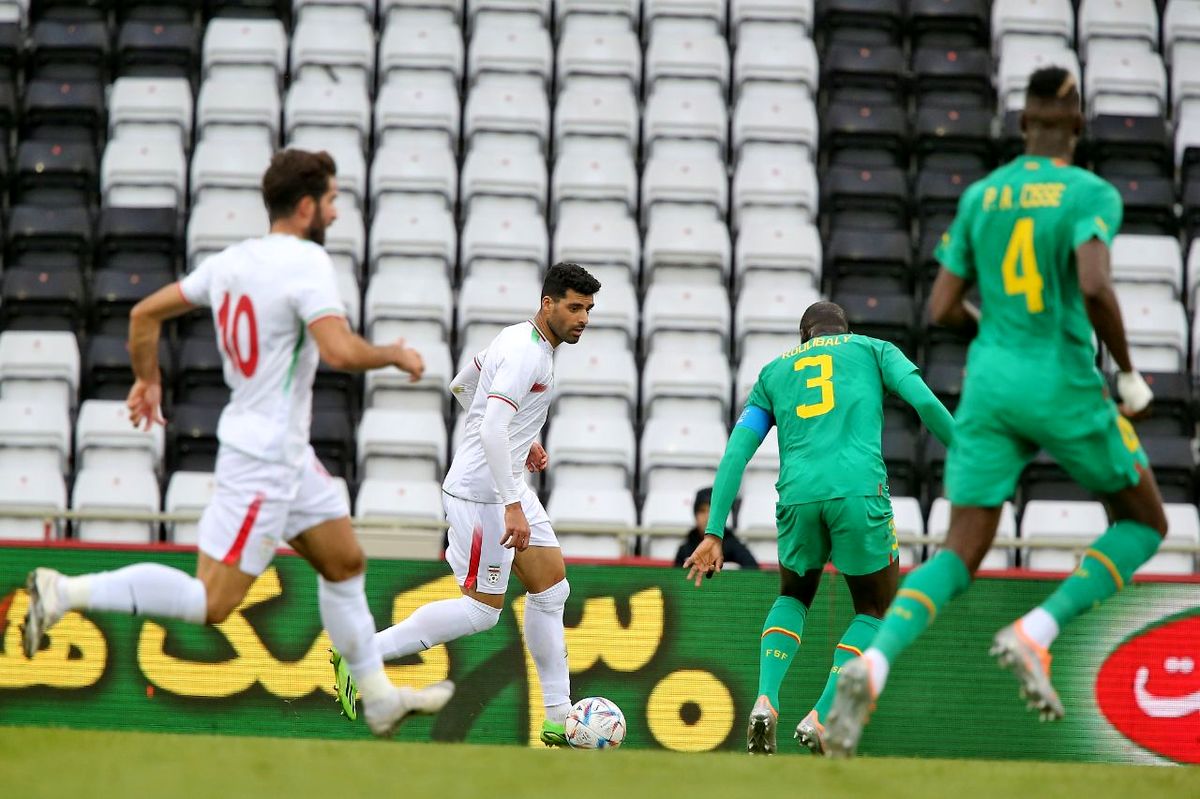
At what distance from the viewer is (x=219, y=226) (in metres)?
14.2

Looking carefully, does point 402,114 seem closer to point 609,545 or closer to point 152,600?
point 609,545

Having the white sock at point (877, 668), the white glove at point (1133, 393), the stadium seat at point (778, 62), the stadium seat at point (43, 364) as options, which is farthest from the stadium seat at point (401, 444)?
the white glove at point (1133, 393)

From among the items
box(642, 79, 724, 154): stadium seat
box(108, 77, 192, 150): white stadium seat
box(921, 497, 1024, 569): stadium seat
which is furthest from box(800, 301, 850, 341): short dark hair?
box(108, 77, 192, 150): white stadium seat

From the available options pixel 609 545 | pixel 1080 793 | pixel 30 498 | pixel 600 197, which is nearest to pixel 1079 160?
pixel 600 197

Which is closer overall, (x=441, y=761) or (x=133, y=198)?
(x=441, y=761)

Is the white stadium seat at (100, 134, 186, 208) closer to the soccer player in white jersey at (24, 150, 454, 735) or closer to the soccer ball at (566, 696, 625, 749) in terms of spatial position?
the soccer ball at (566, 696, 625, 749)

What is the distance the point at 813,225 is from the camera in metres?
14.8

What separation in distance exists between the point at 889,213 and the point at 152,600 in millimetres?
10568

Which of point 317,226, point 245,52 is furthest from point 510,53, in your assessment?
point 317,226

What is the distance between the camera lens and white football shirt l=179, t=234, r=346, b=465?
571 cm

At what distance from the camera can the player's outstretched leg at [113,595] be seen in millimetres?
5586

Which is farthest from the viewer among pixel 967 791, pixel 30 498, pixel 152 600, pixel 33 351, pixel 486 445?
pixel 33 351

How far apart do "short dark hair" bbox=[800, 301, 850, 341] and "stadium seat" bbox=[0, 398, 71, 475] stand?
7.53 metres

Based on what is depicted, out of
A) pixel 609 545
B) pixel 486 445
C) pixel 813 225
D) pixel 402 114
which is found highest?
pixel 402 114
